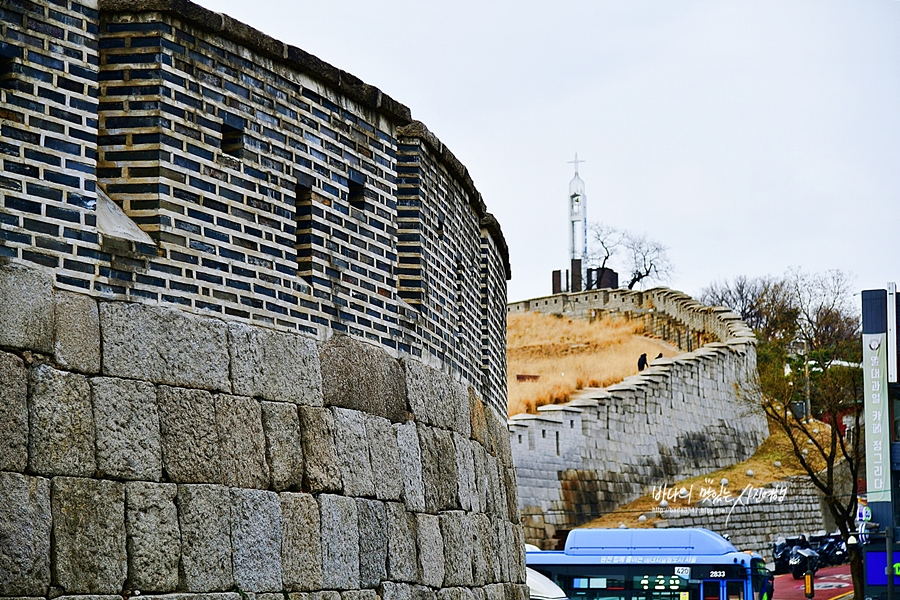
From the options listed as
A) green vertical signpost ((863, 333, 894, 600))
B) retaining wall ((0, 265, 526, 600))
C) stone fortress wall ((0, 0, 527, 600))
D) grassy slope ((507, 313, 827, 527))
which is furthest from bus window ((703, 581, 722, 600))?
grassy slope ((507, 313, 827, 527))

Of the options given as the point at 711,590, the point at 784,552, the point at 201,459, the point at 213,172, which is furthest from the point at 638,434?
the point at 201,459

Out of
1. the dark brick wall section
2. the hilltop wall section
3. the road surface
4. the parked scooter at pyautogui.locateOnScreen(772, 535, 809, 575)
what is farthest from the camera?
the parked scooter at pyautogui.locateOnScreen(772, 535, 809, 575)

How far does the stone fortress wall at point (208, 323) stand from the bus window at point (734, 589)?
37.8 feet

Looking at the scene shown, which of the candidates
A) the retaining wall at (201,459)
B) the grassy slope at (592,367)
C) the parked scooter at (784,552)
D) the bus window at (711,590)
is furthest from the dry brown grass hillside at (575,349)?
the retaining wall at (201,459)

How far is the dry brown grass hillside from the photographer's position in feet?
162

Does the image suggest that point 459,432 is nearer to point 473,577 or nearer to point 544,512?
point 473,577

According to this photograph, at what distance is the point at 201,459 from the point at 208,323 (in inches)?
27.5

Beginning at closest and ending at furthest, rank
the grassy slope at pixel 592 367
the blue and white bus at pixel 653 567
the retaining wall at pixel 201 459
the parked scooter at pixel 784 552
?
Result: the retaining wall at pixel 201 459 < the blue and white bus at pixel 653 567 < the parked scooter at pixel 784 552 < the grassy slope at pixel 592 367

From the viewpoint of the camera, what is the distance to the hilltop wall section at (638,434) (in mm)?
32406

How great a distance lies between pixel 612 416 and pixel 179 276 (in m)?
31.3

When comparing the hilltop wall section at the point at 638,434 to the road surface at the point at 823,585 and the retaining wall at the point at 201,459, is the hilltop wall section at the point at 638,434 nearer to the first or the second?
the road surface at the point at 823,585

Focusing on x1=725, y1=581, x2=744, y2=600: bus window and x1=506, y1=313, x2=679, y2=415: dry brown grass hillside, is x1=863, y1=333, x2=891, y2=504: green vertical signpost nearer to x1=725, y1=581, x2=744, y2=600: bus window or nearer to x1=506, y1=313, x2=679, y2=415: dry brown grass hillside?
x1=725, y1=581, x2=744, y2=600: bus window

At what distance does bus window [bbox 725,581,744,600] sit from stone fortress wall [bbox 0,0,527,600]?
37.8 ft

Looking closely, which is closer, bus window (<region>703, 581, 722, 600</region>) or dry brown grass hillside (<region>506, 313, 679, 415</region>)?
bus window (<region>703, 581, 722, 600</region>)
